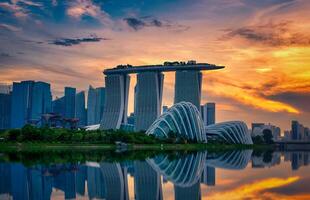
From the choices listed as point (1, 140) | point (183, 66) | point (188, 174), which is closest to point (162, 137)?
point (1, 140)

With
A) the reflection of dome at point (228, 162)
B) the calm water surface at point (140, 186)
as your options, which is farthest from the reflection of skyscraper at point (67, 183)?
the reflection of dome at point (228, 162)

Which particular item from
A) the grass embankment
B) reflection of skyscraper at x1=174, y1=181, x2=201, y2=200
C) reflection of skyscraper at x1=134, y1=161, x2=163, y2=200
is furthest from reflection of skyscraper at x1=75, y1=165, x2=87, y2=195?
the grass embankment

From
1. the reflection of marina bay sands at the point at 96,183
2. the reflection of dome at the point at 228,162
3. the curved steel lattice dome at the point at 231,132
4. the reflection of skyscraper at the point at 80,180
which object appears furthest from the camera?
the curved steel lattice dome at the point at 231,132

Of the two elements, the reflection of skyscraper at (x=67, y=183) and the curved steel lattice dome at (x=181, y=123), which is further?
the curved steel lattice dome at (x=181, y=123)

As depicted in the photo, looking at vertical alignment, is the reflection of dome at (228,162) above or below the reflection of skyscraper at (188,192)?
above

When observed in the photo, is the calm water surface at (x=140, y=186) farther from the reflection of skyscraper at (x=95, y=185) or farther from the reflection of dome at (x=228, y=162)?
the reflection of dome at (x=228, y=162)

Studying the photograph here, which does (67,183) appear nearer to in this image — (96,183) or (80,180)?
(96,183)

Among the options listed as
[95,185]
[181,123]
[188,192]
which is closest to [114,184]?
[95,185]

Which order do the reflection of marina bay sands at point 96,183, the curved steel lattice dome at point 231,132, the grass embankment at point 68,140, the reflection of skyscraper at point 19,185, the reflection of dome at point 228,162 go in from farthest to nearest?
the curved steel lattice dome at point 231,132 < the grass embankment at point 68,140 < the reflection of dome at point 228,162 < the reflection of marina bay sands at point 96,183 < the reflection of skyscraper at point 19,185
